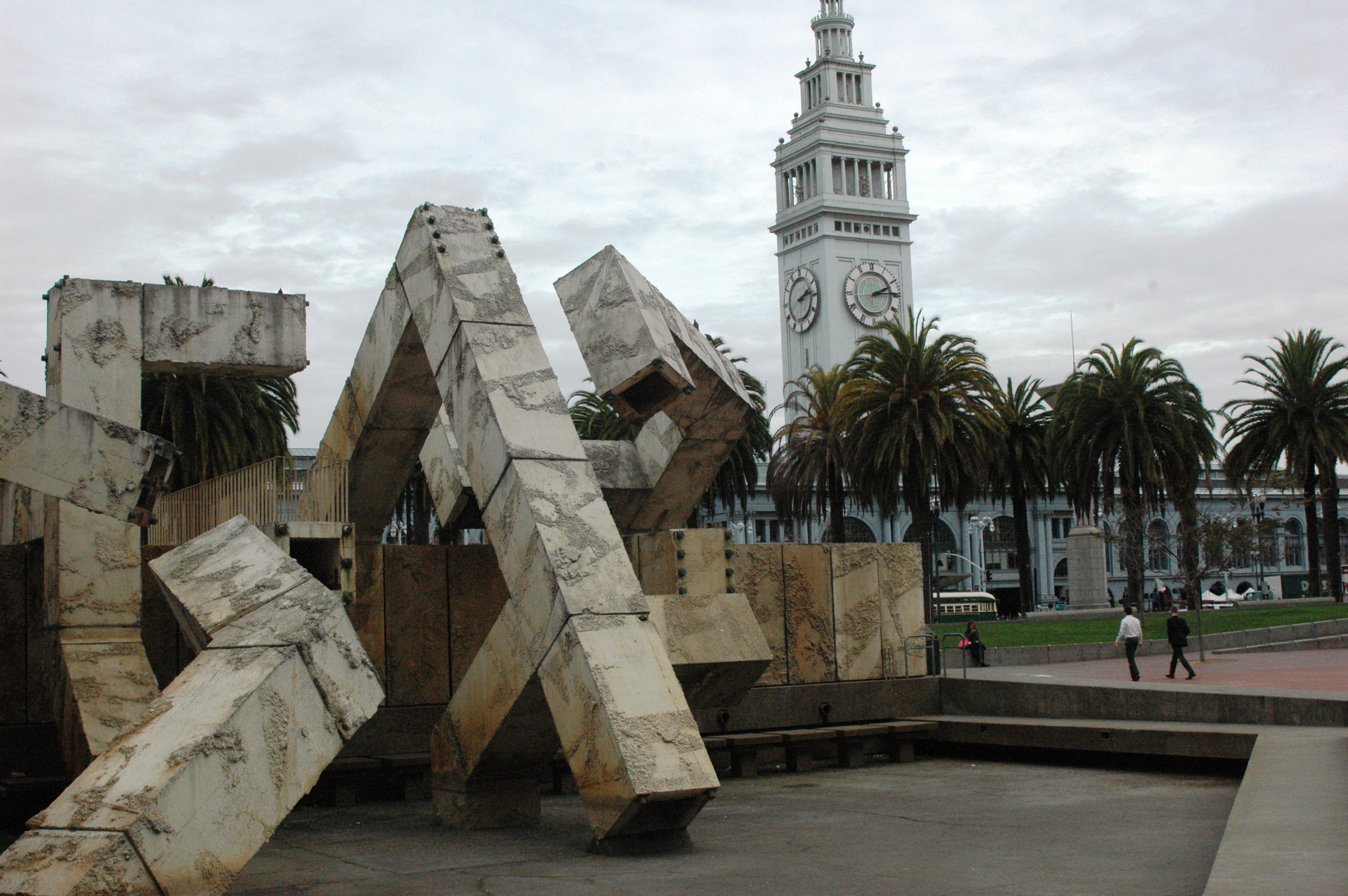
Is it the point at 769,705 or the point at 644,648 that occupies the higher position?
the point at 644,648

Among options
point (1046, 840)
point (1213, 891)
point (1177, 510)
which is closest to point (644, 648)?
point (1046, 840)

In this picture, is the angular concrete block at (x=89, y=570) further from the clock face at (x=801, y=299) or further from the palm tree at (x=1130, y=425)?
the clock face at (x=801, y=299)

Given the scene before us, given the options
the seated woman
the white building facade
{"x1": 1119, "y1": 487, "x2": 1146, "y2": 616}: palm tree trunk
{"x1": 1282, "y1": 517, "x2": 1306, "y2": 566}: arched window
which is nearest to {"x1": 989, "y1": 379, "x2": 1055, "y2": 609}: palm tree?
{"x1": 1119, "y1": 487, "x2": 1146, "y2": 616}: palm tree trunk

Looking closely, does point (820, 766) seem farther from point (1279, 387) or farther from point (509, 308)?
point (1279, 387)

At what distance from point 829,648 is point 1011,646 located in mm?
12570

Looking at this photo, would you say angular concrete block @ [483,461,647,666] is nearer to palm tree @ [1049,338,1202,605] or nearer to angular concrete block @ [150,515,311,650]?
angular concrete block @ [150,515,311,650]

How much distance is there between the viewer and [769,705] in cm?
1464

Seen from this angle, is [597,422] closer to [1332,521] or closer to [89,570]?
[1332,521]

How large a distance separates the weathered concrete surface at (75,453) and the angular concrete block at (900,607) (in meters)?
8.51

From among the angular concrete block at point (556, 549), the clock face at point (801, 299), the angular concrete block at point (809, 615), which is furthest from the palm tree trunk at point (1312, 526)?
the clock face at point (801, 299)

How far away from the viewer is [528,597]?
378 inches

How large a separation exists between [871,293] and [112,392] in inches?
4366

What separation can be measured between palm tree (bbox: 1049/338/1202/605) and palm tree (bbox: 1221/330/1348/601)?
4.03m

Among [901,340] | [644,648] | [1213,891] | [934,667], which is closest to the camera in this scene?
[1213,891]
